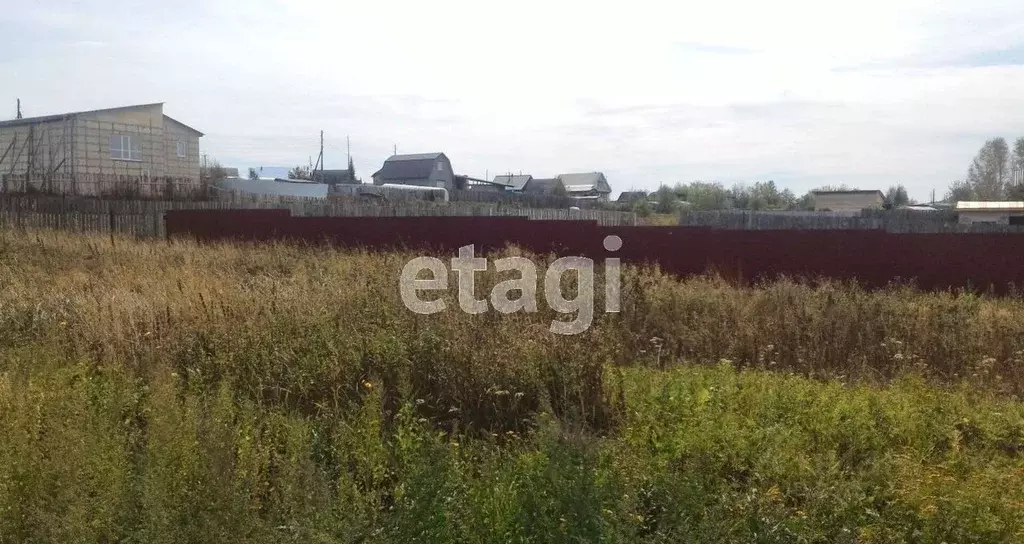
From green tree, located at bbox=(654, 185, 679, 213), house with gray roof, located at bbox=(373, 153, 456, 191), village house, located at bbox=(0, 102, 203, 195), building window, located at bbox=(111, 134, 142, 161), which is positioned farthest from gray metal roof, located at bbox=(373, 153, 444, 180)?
building window, located at bbox=(111, 134, 142, 161)

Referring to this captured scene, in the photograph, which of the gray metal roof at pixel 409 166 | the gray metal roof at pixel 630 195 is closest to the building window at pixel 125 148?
the gray metal roof at pixel 409 166

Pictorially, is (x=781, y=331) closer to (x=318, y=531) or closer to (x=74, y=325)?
(x=318, y=531)

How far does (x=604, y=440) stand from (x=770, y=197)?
173ft

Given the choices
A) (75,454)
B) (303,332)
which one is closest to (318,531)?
(75,454)

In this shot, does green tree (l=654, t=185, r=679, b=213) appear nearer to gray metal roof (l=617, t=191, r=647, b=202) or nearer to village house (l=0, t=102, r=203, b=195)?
gray metal roof (l=617, t=191, r=647, b=202)

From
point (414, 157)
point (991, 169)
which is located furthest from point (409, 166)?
point (991, 169)

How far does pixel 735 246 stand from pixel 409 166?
50.3 metres

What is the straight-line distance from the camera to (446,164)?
60.9 metres

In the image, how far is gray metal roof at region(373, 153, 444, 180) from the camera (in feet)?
195

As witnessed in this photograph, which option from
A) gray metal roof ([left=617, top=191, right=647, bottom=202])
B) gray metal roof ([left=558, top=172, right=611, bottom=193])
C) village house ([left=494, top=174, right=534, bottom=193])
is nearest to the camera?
gray metal roof ([left=617, top=191, right=647, bottom=202])

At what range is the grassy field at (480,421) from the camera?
312 centimetres

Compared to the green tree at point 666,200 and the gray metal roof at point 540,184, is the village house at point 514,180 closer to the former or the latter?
the gray metal roof at point 540,184

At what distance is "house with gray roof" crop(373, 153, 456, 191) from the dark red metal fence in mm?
43635

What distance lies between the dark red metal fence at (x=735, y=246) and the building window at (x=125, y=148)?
53.7 ft
